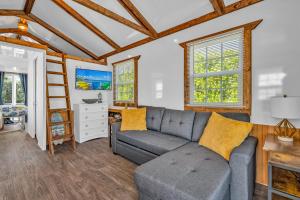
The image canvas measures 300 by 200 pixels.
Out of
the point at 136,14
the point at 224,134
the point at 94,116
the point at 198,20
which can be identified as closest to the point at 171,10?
the point at 198,20

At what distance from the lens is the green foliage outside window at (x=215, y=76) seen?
2.32m

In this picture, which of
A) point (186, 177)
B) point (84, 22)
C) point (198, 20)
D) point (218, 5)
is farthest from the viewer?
point (84, 22)

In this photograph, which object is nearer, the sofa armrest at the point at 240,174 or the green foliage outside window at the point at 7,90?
the sofa armrest at the point at 240,174

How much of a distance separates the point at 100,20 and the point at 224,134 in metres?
3.32

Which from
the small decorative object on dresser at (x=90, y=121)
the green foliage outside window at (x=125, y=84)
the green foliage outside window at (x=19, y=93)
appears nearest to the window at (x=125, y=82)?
the green foliage outside window at (x=125, y=84)

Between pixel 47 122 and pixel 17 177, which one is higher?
pixel 47 122

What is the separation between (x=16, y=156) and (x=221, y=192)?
11.6 ft

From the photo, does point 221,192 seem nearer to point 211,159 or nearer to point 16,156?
point 211,159

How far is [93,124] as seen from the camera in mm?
3898

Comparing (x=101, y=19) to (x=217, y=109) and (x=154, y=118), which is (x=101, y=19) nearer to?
(x=154, y=118)

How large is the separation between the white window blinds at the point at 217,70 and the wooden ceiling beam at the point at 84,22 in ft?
7.28

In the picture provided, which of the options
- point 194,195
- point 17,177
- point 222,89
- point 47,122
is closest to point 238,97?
point 222,89

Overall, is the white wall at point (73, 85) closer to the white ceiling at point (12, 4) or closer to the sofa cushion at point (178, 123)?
the white ceiling at point (12, 4)

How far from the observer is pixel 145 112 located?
120 inches
